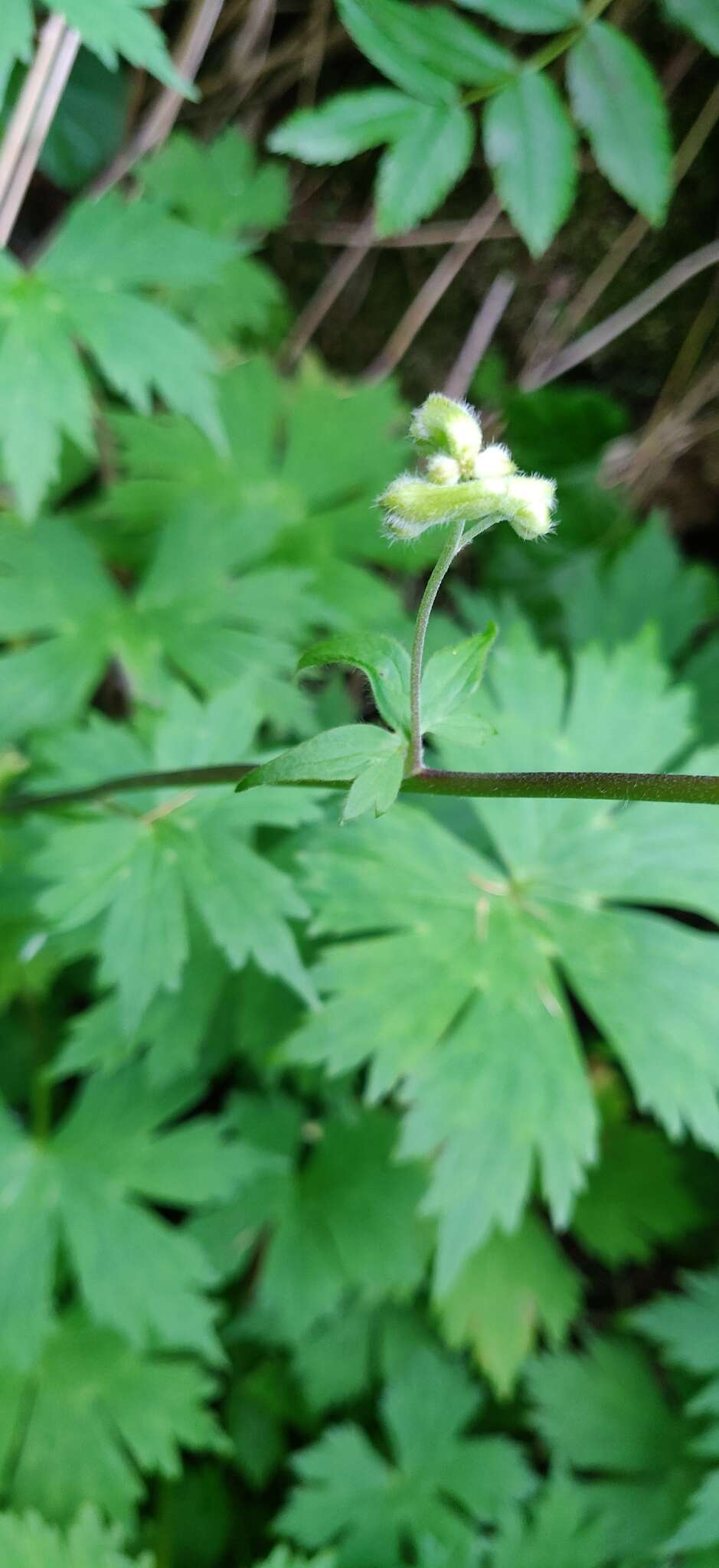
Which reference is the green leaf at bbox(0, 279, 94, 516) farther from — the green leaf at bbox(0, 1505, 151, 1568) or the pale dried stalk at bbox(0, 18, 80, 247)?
the green leaf at bbox(0, 1505, 151, 1568)

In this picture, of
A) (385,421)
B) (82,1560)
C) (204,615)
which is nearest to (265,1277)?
(82,1560)

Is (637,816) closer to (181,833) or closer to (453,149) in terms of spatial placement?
(181,833)

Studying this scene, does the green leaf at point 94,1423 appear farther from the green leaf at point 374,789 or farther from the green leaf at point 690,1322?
the green leaf at point 374,789

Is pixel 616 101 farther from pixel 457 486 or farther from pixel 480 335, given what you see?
pixel 457 486

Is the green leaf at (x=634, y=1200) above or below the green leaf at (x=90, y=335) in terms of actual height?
below

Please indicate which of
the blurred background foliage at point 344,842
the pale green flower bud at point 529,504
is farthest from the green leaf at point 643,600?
the pale green flower bud at point 529,504

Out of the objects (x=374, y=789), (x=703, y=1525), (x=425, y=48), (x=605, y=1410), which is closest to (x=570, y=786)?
(x=374, y=789)
